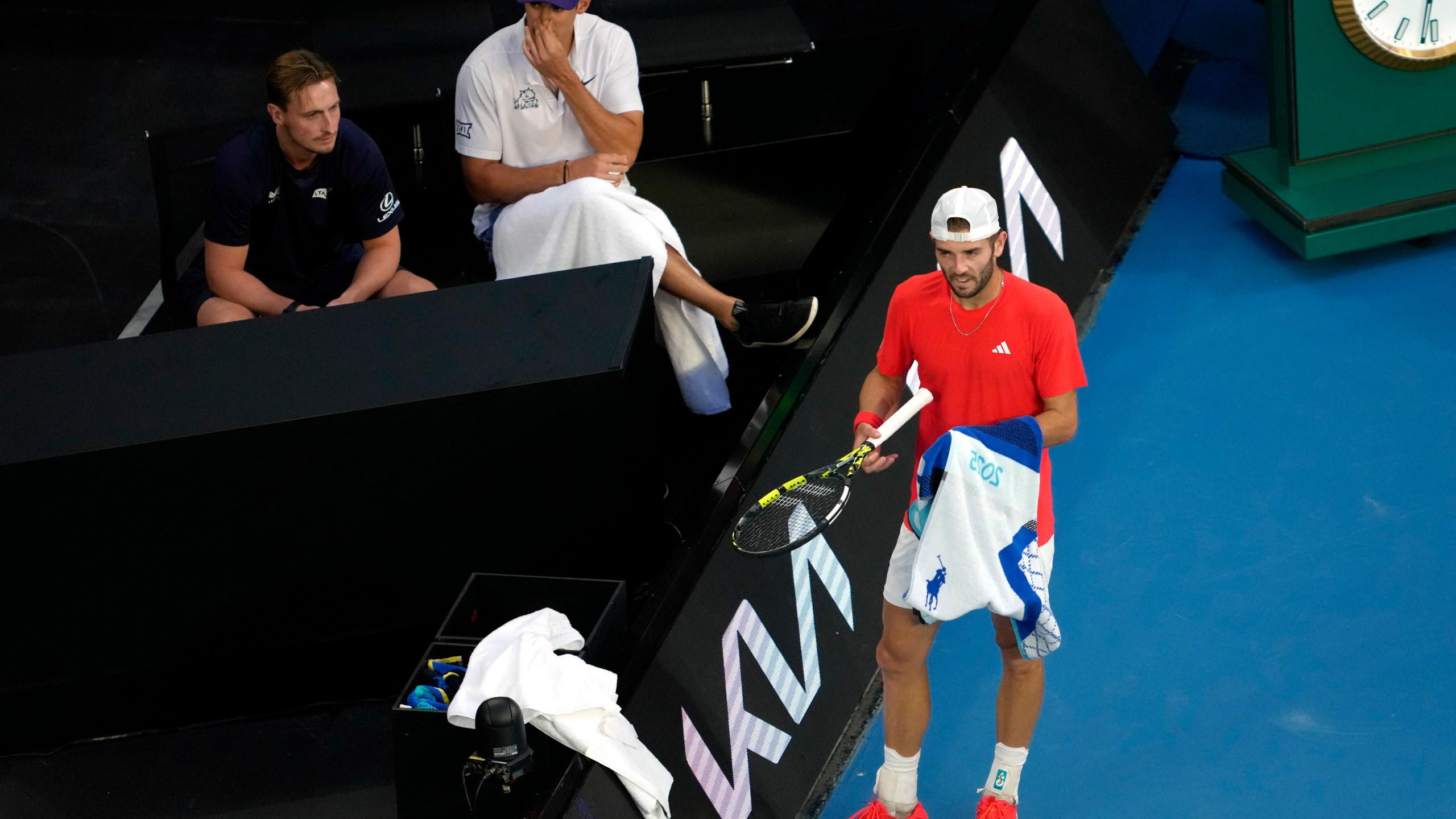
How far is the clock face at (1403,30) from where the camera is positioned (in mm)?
4980

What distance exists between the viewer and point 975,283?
2975 millimetres

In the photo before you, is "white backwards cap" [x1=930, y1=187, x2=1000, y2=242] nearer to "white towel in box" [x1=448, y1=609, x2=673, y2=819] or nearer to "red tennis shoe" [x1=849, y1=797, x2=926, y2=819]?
"white towel in box" [x1=448, y1=609, x2=673, y2=819]

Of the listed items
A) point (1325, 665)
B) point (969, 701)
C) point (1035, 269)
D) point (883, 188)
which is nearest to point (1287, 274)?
point (1035, 269)

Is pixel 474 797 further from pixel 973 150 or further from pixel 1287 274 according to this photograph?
pixel 1287 274

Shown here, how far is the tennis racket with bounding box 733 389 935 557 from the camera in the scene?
297 cm

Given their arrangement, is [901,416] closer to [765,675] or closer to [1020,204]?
[765,675]

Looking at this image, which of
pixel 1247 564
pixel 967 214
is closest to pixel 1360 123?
pixel 1247 564

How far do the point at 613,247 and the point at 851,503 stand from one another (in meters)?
1.05

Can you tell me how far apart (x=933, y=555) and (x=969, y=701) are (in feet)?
2.70

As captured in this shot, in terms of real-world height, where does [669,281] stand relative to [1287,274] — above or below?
above

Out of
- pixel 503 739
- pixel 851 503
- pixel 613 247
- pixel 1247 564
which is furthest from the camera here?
pixel 613 247

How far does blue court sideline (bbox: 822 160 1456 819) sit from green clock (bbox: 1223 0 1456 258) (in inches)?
6.1

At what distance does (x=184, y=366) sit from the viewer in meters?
3.37

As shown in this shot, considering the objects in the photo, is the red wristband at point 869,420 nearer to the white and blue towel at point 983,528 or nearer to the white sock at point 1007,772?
the white and blue towel at point 983,528
